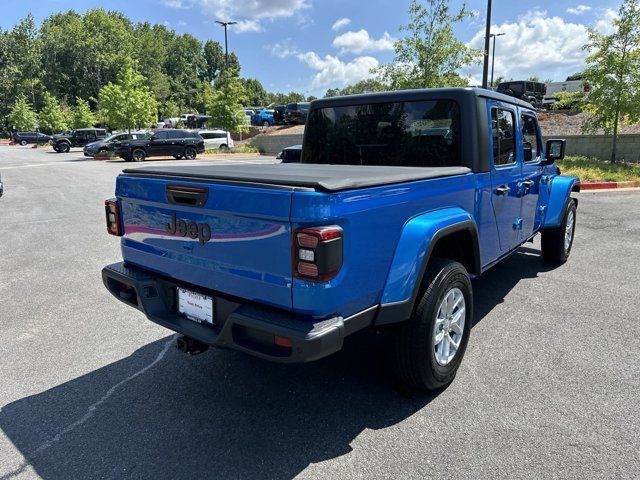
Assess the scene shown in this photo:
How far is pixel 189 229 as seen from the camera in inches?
107

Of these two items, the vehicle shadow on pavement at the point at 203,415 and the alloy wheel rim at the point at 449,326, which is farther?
the alloy wheel rim at the point at 449,326

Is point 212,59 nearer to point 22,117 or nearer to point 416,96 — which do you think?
point 22,117

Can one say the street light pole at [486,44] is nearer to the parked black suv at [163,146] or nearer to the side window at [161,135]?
the parked black suv at [163,146]

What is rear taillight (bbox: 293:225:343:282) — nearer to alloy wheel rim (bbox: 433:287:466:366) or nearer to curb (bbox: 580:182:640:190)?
alloy wheel rim (bbox: 433:287:466:366)

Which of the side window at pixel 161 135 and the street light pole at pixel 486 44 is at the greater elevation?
the street light pole at pixel 486 44

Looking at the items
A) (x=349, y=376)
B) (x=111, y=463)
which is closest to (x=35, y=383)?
(x=111, y=463)

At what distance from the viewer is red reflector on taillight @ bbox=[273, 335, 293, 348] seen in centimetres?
224

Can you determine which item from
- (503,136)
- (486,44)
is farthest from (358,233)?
(486,44)

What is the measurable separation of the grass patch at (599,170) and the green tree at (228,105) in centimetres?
2397

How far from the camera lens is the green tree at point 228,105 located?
33375 millimetres

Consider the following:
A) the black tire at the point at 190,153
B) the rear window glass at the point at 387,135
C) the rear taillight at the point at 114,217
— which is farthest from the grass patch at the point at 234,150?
the rear taillight at the point at 114,217

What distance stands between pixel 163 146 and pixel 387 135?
24482 millimetres

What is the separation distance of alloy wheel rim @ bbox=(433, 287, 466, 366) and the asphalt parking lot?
26 centimetres

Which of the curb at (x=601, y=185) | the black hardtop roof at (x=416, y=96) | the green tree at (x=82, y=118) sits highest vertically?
the green tree at (x=82, y=118)
